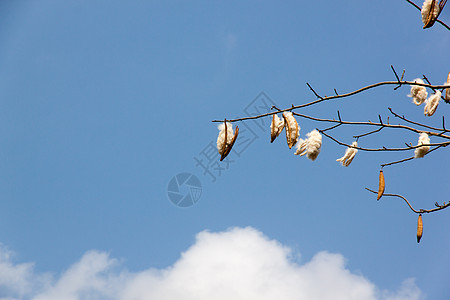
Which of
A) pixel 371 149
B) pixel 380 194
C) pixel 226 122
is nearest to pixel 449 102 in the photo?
pixel 371 149

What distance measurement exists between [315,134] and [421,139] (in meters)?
0.76

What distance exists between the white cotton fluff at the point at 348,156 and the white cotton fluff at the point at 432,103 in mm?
570

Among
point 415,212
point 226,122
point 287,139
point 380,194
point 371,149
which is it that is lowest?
point 415,212

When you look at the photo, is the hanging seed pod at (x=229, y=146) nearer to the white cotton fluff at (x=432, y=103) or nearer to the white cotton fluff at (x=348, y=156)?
the white cotton fluff at (x=348, y=156)

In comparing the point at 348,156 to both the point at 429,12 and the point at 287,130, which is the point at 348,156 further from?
the point at 429,12

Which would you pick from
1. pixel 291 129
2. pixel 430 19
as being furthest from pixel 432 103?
pixel 291 129

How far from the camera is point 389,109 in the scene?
3.12m

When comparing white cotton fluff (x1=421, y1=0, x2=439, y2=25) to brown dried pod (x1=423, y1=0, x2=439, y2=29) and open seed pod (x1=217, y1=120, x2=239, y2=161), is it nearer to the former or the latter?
brown dried pod (x1=423, y1=0, x2=439, y2=29)

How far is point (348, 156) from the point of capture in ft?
11.1

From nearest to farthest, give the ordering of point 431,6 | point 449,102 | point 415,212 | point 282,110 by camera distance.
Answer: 1. point 431,6
2. point 282,110
3. point 449,102
4. point 415,212

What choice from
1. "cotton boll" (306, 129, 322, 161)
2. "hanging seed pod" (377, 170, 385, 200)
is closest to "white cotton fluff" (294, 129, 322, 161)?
"cotton boll" (306, 129, 322, 161)

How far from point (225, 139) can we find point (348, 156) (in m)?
1.14

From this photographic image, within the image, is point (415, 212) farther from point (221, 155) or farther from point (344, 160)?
point (221, 155)

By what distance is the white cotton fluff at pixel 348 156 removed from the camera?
11.0ft
